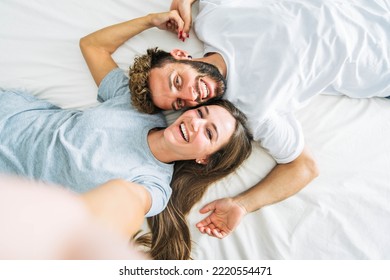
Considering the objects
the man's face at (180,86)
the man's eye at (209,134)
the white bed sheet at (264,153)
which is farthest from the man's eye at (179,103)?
the white bed sheet at (264,153)

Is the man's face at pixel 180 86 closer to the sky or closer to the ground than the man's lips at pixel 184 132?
closer to the sky

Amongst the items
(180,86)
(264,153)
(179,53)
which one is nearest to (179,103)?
(180,86)

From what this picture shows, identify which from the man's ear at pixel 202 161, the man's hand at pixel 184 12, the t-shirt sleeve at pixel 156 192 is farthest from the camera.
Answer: the man's hand at pixel 184 12

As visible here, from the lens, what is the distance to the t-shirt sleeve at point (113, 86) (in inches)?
36.7

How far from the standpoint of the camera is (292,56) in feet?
2.99

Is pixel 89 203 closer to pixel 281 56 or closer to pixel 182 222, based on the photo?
pixel 182 222

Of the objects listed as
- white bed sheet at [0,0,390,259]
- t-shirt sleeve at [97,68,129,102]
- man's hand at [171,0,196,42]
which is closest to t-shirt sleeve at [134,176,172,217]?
white bed sheet at [0,0,390,259]

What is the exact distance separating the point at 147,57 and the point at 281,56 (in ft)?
1.12

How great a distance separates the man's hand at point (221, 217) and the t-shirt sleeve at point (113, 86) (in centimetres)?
37

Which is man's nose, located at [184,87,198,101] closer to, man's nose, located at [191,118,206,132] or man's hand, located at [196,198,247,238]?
man's nose, located at [191,118,206,132]

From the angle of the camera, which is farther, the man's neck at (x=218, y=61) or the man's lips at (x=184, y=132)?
the man's neck at (x=218, y=61)

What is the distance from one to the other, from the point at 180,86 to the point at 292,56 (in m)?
0.30

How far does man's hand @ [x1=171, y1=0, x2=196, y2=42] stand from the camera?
1.00 m

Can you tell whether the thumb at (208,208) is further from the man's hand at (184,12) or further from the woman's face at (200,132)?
the man's hand at (184,12)
